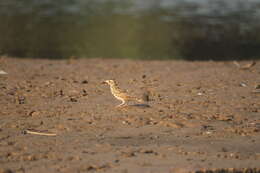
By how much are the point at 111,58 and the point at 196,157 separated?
885 cm

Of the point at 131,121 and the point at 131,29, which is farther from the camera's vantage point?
the point at 131,29

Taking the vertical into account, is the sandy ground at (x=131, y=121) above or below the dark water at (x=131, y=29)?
below

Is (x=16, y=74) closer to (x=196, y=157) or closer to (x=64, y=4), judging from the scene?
(x=196, y=157)

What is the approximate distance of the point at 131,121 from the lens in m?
8.81

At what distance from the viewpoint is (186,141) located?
8.10 metres

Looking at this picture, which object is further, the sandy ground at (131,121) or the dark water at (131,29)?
the dark water at (131,29)

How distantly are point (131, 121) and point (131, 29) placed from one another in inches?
480

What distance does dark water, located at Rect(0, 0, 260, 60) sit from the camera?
1773cm

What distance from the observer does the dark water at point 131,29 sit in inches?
698

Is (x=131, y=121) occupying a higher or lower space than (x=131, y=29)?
lower

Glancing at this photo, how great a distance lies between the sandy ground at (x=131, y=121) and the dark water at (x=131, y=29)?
4.36 metres

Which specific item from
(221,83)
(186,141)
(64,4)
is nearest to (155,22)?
(64,4)

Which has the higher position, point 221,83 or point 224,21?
point 224,21

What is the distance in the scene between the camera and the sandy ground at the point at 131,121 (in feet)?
23.9
